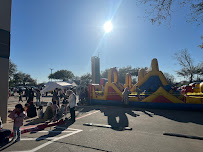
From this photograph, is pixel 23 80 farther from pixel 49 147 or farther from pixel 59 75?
pixel 49 147

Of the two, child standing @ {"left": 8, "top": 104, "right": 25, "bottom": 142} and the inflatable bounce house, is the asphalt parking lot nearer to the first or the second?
child standing @ {"left": 8, "top": 104, "right": 25, "bottom": 142}

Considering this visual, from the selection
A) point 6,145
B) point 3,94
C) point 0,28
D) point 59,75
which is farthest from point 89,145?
point 59,75

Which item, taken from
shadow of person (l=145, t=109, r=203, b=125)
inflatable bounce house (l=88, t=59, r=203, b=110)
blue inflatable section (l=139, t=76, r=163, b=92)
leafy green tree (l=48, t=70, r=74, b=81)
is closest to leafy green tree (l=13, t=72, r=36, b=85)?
leafy green tree (l=48, t=70, r=74, b=81)

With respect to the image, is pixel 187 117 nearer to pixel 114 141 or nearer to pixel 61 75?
pixel 114 141

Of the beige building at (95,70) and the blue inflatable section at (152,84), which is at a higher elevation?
the beige building at (95,70)

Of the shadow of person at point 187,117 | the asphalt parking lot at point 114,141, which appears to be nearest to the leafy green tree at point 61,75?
the shadow of person at point 187,117

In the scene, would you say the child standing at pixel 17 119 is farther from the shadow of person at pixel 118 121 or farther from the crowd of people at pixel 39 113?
the shadow of person at pixel 118 121

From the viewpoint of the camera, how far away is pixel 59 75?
7181 cm

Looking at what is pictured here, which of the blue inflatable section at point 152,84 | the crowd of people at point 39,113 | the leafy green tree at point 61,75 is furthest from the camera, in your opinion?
the leafy green tree at point 61,75

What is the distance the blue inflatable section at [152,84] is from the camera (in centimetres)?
1342

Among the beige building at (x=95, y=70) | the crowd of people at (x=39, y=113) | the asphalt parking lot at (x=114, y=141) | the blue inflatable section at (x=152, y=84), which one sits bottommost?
the asphalt parking lot at (x=114, y=141)

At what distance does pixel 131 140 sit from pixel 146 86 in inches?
417

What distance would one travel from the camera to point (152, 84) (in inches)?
543

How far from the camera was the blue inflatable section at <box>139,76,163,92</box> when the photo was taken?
44.0 feet
